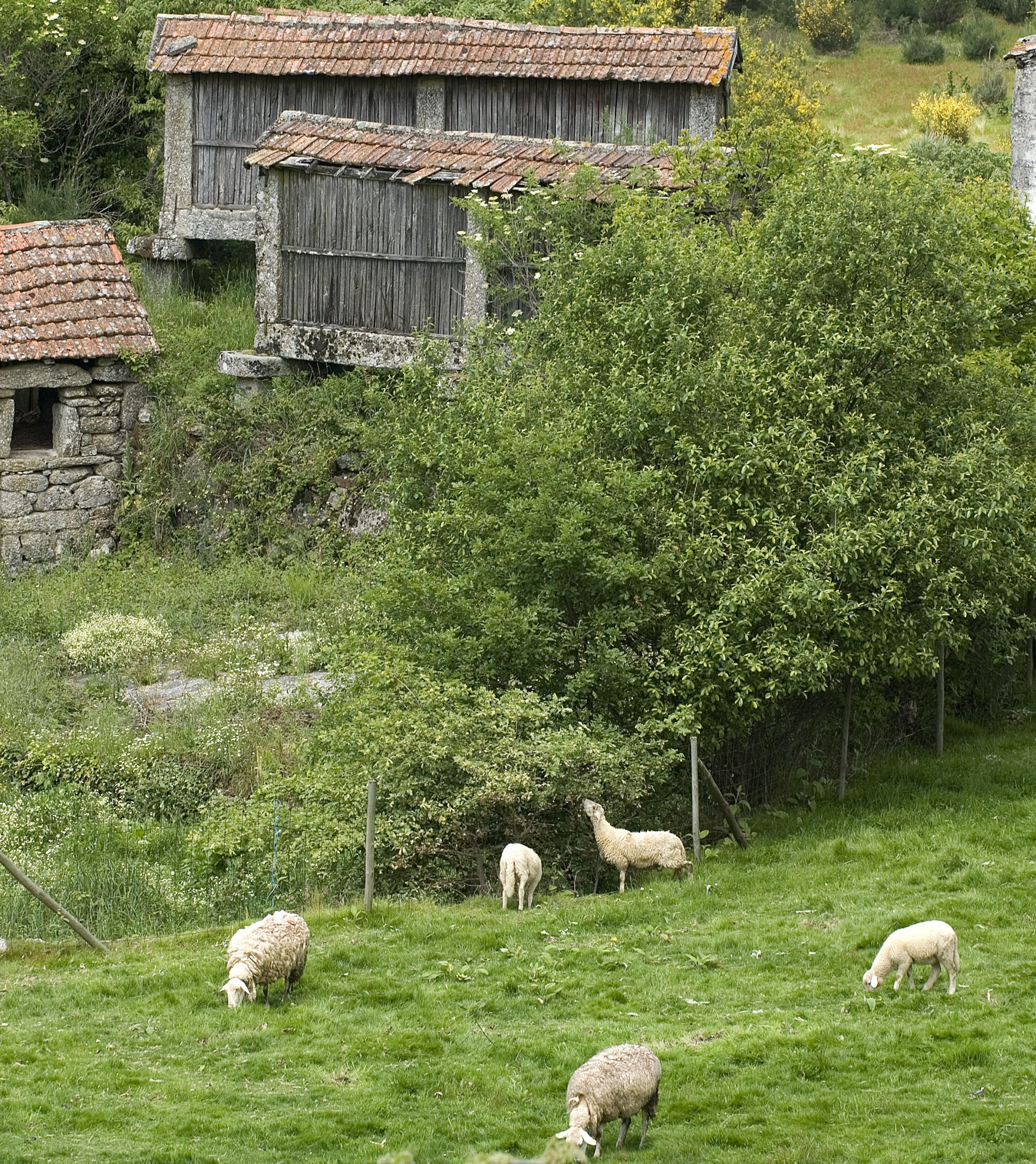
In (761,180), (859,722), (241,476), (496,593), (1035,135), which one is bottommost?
(859,722)

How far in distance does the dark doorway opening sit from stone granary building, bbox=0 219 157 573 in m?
0.03

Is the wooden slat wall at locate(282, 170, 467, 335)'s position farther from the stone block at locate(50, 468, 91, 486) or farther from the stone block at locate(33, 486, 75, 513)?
the stone block at locate(33, 486, 75, 513)

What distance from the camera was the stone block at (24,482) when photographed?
23.5 m

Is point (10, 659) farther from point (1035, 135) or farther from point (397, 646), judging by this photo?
point (1035, 135)

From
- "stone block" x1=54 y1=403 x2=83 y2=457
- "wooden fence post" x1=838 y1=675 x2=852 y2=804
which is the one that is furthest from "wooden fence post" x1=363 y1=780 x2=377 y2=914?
"stone block" x1=54 y1=403 x2=83 y2=457

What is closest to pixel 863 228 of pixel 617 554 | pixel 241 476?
pixel 617 554

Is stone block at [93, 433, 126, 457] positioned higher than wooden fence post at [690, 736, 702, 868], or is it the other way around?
stone block at [93, 433, 126, 457]

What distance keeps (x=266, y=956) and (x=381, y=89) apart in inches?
749

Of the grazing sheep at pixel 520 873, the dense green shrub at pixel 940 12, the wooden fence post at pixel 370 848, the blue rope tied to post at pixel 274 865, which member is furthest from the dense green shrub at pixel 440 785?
the dense green shrub at pixel 940 12

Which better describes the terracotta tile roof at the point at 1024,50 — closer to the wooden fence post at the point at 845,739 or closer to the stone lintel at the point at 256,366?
the stone lintel at the point at 256,366

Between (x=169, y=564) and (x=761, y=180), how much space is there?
406 inches

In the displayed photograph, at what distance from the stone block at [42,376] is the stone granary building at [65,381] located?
2 centimetres

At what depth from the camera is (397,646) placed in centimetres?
1530

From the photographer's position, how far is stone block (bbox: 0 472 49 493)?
76.9 feet
